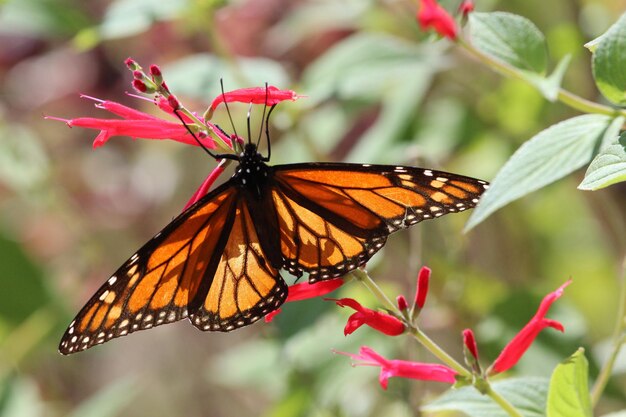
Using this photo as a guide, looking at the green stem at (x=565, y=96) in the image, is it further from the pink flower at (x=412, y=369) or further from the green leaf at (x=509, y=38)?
the pink flower at (x=412, y=369)

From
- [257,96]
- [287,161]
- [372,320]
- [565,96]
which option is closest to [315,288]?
[372,320]

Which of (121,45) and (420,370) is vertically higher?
(121,45)

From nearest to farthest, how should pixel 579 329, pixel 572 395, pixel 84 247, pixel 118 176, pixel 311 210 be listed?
pixel 572 395 < pixel 311 210 < pixel 579 329 < pixel 84 247 < pixel 118 176

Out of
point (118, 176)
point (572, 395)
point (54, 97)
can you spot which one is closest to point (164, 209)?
point (118, 176)

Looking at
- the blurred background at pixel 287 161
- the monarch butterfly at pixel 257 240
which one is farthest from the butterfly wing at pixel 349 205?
the blurred background at pixel 287 161

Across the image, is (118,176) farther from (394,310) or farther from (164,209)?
(394,310)
